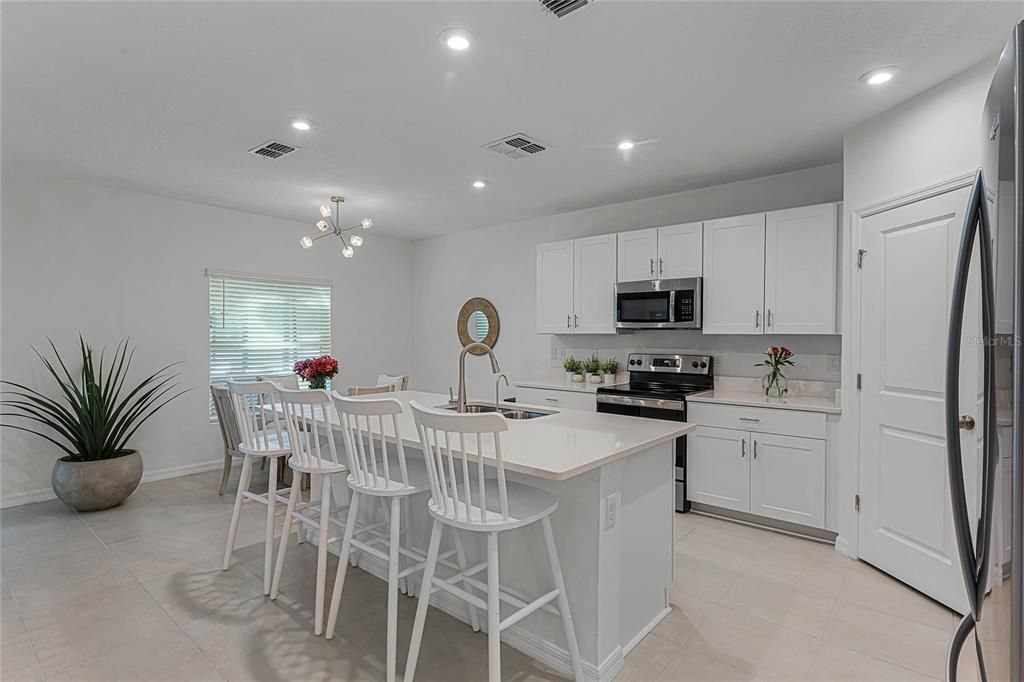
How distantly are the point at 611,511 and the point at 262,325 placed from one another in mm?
4650

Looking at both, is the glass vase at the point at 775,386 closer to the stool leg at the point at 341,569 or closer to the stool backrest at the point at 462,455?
the stool backrest at the point at 462,455

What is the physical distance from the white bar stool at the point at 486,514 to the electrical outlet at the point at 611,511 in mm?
193

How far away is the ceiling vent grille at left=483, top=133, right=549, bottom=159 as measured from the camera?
3.34 m

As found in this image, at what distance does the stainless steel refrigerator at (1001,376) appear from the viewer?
685 millimetres

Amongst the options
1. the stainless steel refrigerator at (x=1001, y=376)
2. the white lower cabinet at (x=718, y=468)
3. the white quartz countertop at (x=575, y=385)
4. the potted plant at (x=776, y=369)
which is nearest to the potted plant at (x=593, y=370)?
the white quartz countertop at (x=575, y=385)

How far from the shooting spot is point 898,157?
283 cm

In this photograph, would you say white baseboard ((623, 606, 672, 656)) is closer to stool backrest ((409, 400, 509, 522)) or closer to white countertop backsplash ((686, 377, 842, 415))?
stool backrest ((409, 400, 509, 522))

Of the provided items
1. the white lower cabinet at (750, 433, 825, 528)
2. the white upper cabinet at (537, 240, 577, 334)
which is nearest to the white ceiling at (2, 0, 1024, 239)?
the white upper cabinet at (537, 240, 577, 334)

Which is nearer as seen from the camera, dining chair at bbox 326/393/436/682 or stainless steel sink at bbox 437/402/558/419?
dining chair at bbox 326/393/436/682

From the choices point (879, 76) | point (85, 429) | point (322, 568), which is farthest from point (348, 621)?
point (879, 76)

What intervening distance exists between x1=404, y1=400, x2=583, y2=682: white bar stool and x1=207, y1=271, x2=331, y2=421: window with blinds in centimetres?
398

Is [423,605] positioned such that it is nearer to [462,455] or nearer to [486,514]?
[486,514]

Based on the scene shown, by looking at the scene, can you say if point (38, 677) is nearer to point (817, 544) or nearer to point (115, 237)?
point (115, 237)

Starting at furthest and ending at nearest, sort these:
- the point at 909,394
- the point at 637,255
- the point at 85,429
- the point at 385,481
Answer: the point at 637,255
the point at 85,429
the point at 909,394
the point at 385,481
